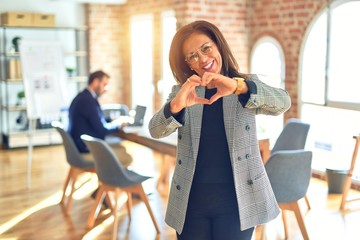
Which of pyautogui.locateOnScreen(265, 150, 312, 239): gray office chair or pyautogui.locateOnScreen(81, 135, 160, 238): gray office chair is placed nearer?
pyautogui.locateOnScreen(265, 150, 312, 239): gray office chair

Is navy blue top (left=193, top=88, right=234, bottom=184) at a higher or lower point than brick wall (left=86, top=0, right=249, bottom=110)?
lower

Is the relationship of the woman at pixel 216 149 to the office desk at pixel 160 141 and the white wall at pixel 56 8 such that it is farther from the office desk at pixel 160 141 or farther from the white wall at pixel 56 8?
the white wall at pixel 56 8

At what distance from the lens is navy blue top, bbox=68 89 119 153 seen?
5082 mm

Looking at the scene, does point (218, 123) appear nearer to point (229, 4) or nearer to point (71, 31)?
point (229, 4)

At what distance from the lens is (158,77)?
8383mm

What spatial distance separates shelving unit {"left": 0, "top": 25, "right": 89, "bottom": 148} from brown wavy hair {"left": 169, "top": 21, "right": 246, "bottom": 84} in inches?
259

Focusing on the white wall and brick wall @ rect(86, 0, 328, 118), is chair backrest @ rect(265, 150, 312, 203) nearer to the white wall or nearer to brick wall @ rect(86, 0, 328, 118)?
brick wall @ rect(86, 0, 328, 118)

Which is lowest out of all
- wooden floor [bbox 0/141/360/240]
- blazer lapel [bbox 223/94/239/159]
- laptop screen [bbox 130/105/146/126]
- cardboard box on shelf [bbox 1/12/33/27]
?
wooden floor [bbox 0/141/360/240]

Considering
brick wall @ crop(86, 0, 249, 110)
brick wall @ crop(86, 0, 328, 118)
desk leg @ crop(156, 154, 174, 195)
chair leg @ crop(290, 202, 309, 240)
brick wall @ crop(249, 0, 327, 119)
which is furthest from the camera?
brick wall @ crop(86, 0, 249, 110)

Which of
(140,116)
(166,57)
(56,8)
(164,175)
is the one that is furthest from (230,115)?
(56,8)

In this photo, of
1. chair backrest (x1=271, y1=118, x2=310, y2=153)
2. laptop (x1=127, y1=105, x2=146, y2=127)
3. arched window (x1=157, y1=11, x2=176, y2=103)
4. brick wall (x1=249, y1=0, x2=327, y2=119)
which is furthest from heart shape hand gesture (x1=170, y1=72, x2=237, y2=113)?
arched window (x1=157, y1=11, x2=176, y2=103)

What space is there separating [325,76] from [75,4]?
16.4ft

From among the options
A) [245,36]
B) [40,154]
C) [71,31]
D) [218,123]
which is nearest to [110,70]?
[71,31]

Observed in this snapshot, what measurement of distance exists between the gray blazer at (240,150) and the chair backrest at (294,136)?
8.79 feet
